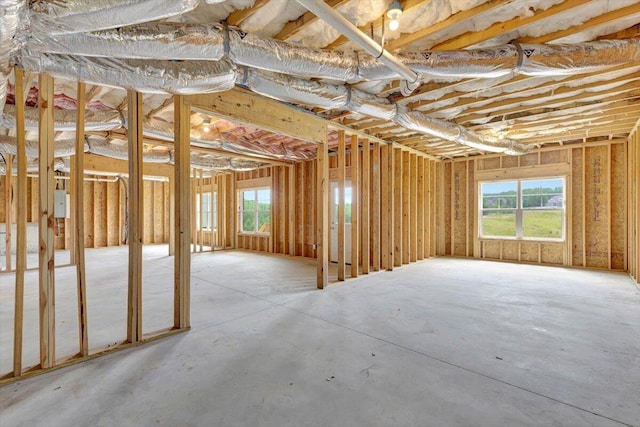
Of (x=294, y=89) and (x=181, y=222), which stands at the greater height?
(x=294, y=89)

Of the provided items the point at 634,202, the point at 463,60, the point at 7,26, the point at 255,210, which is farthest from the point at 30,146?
the point at 634,202

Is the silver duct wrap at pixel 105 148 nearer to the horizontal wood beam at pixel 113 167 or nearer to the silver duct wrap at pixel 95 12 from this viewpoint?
the horizontal wood beam at pixel 113 167

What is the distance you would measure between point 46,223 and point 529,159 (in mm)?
8046

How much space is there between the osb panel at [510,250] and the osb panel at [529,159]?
5.83 feet

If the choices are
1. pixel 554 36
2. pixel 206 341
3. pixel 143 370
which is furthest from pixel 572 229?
pixel 143 370

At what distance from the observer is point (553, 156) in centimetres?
623

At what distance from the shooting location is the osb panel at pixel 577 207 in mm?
5906

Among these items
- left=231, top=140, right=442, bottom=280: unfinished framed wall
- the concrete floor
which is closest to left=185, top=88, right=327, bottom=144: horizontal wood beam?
left=231, top=140, right=442, bottom=280: unfinished framed wall

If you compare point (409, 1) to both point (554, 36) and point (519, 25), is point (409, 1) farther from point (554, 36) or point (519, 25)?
point (554, 36)

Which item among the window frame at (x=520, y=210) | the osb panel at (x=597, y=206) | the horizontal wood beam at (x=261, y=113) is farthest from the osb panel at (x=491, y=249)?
the horizontal wood beam at (x=261, y=113)

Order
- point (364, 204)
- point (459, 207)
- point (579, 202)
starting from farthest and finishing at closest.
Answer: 1. point (459, 207)
2. point (579, 202)
3. point (364, 204)

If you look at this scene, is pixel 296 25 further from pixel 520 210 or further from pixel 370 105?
pixel 520 210

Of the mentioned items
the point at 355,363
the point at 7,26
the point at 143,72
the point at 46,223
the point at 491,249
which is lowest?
the point at 355,363

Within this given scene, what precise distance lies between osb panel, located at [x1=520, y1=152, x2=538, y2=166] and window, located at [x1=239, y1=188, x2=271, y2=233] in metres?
6.36
